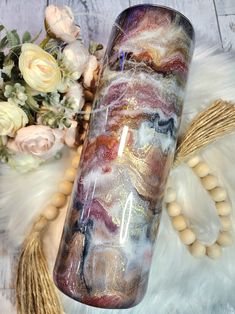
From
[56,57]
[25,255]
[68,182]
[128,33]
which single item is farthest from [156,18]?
[25,255]

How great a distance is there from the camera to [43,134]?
646 mm

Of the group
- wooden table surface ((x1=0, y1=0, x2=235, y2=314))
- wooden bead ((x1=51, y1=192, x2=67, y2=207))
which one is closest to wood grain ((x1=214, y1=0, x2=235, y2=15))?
wooden table surface ((x1=0, y1=0, x2=235, y2=314))

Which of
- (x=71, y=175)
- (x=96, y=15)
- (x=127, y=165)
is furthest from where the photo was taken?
(x=96, y=15)

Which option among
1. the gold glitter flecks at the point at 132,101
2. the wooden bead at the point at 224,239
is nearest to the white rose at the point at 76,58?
the gold glitter flecks at the point at 132,101

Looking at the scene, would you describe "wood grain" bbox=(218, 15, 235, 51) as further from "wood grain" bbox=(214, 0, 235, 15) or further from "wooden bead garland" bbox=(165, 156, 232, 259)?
"wooden bead garland" bbox=(165, 156, 232, 259)

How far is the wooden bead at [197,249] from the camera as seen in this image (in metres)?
0.71

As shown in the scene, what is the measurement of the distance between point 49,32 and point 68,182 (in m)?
0.22

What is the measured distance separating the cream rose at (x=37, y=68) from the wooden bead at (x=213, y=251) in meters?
0.33

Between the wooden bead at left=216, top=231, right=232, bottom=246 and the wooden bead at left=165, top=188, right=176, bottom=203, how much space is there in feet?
0.30

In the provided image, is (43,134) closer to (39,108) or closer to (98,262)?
(39,108)

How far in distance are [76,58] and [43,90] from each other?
3.0 inches

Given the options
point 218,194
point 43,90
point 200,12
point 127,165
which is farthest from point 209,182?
point 200,12

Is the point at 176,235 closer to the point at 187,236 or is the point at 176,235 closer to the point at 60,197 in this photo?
the point at 187,236

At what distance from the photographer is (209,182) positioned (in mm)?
728
